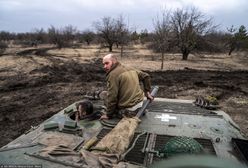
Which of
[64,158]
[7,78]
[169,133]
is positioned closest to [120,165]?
[64,158]

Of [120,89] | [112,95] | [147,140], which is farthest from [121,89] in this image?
[147,140]

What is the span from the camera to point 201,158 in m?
2.96

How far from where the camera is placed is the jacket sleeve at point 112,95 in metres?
5.58

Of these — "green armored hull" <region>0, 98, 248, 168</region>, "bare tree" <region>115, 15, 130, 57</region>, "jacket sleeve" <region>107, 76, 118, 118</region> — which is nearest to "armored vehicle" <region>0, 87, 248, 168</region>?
"green armored hull" <region>0, 98, 248, 168</region>

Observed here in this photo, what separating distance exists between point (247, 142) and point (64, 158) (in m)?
2.24

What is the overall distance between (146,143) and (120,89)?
1.30 meters

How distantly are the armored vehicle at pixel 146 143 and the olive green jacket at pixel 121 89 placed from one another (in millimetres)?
270

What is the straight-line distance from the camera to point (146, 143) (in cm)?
467

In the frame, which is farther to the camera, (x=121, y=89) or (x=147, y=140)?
(x=121, y=89)

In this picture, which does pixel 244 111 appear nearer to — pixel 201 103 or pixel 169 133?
pixel 201 103

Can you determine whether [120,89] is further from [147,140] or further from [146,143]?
[146,143]

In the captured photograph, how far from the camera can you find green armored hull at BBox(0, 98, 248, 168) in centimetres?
387

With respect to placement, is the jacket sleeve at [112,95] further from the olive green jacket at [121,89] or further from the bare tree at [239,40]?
the bare tree at [239,40]

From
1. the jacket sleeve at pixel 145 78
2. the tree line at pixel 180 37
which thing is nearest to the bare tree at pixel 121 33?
the tree line at pixel 180 37
